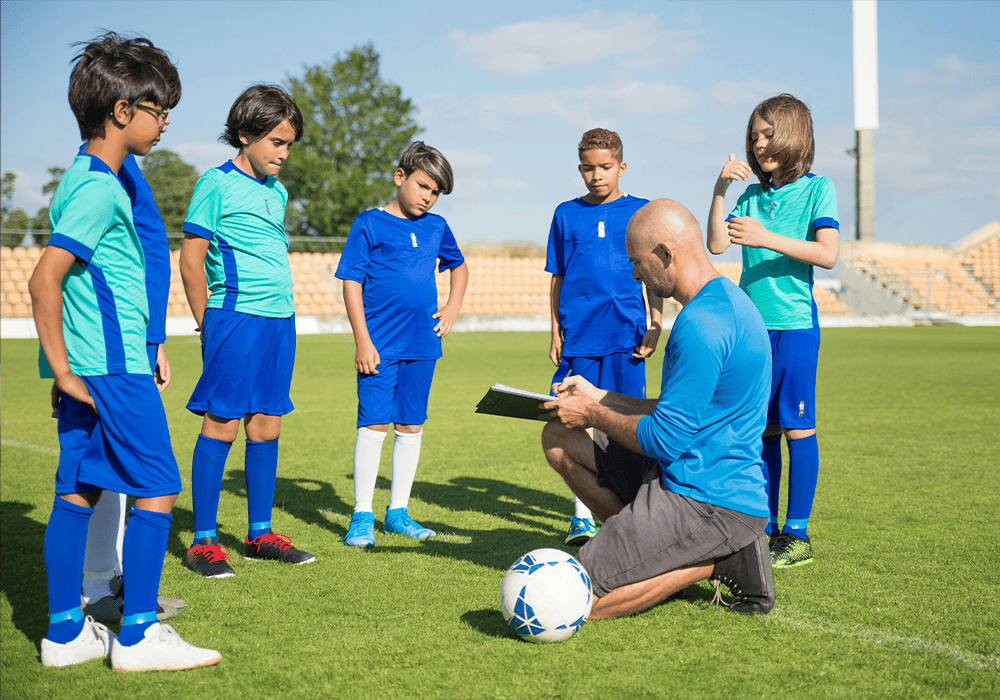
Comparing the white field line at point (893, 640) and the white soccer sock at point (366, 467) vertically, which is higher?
the white soccer sock at point (366, 467)

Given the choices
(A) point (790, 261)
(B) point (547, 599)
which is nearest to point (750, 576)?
(B) point (547, 599)

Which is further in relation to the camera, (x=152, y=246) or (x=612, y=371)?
(x=612, y=371)

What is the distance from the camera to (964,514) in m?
4.48

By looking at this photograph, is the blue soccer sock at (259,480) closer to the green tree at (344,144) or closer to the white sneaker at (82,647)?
the white sneaker at (82,647)

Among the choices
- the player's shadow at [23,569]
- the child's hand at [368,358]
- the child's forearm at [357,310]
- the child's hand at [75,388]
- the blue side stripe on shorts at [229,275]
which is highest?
the blue side stripe on shorts at [229,275]

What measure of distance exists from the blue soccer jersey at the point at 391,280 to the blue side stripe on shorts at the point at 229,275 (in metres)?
0.69

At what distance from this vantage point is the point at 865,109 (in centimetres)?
3862

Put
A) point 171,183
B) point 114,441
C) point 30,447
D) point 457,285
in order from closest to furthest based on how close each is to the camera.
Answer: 1. point 114,441
2. point 457,285
3. point 30,447
4. point 171,183

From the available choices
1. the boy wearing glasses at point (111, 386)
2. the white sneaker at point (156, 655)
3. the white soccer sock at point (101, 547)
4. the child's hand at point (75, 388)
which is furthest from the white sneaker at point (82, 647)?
the child's hand at point (75, 388)

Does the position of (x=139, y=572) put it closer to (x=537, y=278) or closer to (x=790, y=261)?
(x=790, y=261)

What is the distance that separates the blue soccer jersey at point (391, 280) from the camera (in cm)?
427

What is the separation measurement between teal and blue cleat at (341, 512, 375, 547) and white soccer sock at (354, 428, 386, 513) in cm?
4

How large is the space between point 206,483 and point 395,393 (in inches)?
45.1

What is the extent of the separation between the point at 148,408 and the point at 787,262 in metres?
3.00
